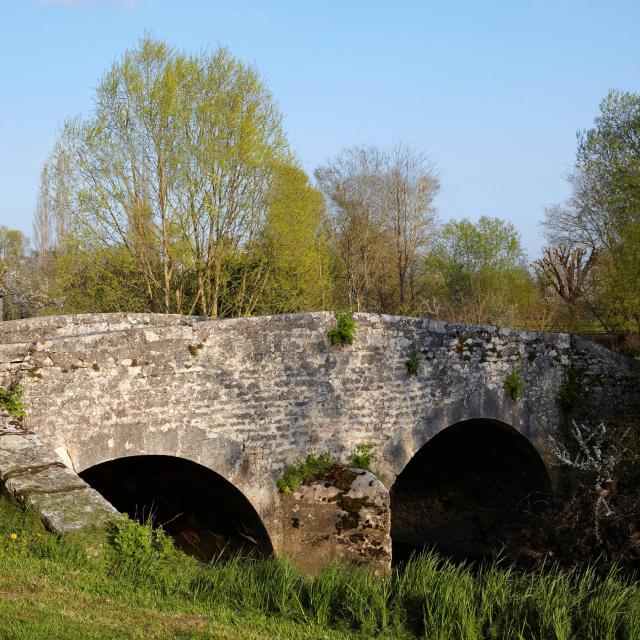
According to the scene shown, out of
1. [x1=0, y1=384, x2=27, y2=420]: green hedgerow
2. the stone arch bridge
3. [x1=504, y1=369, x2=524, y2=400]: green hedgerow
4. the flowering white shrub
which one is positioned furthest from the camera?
[x1=504, y1=369, x2=524, y2=400]: green hedgerow

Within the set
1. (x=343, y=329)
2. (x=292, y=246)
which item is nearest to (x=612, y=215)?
(x=292, y=246)

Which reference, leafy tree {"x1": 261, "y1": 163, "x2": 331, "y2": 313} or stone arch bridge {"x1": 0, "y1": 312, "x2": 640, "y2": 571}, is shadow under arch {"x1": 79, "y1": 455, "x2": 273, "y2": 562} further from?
leafy tree {"x1": 261, "y1": 163, "x2": 331, "y2": 313}

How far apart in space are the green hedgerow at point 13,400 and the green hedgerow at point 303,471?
3.05m

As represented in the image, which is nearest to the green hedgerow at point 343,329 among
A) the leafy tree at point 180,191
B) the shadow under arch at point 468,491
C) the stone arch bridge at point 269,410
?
the stone arch bridge at point 269,410

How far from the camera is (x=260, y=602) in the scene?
459 centimetres

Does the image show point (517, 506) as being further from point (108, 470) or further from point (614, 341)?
point (614, 341)

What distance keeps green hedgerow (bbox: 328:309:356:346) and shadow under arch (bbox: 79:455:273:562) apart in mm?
2049

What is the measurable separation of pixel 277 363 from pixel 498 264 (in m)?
22.8

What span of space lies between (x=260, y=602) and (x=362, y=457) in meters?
5.30

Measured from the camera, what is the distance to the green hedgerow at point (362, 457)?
978 centimetres

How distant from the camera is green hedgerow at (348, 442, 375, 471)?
9781 millimetres

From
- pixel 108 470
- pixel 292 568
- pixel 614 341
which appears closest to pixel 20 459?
pixel 292 568

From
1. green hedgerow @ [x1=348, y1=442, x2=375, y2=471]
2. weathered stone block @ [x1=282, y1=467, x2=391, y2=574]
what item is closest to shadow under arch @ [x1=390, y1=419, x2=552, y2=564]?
green hedgerow @ [x1=348, y1=442, x2=375, y2=471]

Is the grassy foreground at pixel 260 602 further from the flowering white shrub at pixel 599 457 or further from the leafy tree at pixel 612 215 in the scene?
the leafy tree at pixel 612 215
